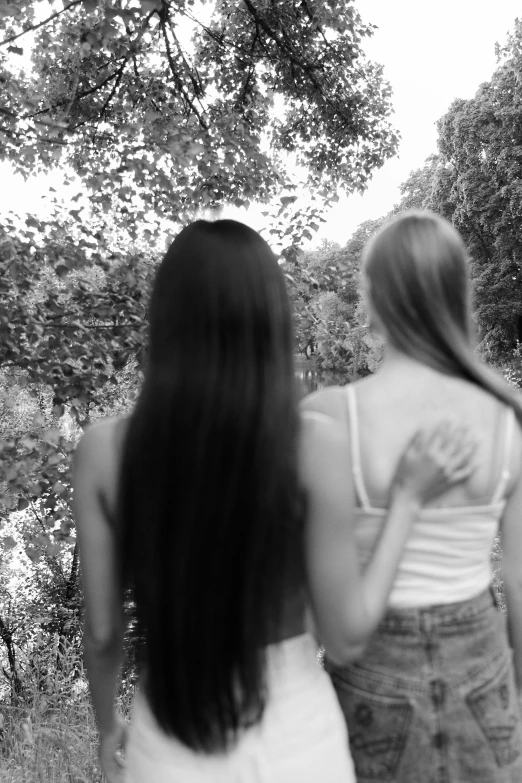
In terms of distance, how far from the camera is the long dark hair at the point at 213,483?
4.17ft

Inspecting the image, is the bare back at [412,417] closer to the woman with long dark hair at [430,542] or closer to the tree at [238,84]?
the woman with long dark hair at [430,542]

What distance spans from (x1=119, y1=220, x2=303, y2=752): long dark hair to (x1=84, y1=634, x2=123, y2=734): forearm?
0.59ft

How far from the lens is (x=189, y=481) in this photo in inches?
50.7

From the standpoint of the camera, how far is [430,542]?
156 cm

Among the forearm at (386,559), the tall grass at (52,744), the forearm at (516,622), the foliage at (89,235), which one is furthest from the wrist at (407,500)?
the tall grass at (52,744)

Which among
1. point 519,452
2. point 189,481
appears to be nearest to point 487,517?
point 519,452

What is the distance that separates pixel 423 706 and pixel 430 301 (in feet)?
2.73

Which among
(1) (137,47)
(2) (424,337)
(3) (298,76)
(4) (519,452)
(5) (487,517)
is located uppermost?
(3) (298,76)

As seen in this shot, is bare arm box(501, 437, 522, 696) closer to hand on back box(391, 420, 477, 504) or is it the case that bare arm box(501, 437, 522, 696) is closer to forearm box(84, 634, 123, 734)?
hand on back box(391, 420, 477, 504)

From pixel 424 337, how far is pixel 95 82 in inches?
290

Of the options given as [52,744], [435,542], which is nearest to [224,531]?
[435,542]

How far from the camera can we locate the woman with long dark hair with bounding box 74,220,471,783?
127 cm

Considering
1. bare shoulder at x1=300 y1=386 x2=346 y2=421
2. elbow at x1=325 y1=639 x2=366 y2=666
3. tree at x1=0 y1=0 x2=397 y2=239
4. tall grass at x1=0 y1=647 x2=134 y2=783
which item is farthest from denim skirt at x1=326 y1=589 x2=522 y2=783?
tree at x1=0 y1=0 x2=397 y2=239

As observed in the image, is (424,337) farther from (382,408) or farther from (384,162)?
(384,162)
